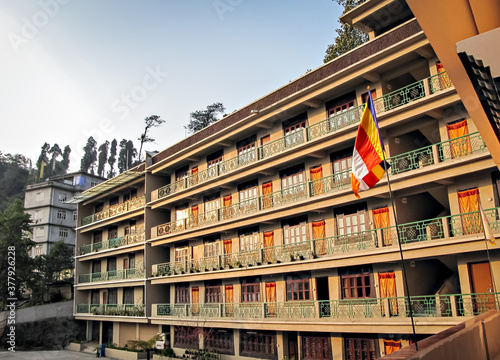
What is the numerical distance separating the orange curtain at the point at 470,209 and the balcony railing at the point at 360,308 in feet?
8.41

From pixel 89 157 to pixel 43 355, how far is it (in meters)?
75.9

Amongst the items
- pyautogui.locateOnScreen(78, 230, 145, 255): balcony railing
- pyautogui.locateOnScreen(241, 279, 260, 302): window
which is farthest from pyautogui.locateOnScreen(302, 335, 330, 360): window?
pyautogui.locateOnScreen(78, 230, 145, 255): balcony railing

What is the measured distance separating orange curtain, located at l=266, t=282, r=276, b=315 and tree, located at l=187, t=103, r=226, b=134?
106ft

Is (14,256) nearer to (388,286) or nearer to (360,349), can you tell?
(360,349)

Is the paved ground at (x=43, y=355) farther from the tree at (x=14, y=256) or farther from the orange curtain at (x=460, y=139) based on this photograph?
the orange curtain at (x=460, y=139)

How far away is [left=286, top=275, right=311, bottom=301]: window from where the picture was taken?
2462 centimetres

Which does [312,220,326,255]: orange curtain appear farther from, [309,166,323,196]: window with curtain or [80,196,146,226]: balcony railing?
[80,196,146,226]: balcony railing

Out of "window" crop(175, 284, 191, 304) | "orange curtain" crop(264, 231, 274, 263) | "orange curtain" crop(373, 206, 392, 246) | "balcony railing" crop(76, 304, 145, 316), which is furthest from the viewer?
"balcony railing" crop(76, 304, 145, 316)

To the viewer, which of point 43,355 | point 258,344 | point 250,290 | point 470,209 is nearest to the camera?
point 470,209

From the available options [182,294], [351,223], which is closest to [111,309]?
[182,294]

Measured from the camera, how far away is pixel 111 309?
128 ft

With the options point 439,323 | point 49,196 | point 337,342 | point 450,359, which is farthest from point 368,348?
point 49,196

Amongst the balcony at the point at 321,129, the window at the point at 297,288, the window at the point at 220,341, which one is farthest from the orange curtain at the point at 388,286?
the window at the point at 220,341

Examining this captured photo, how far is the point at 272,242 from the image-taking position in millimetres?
27266
